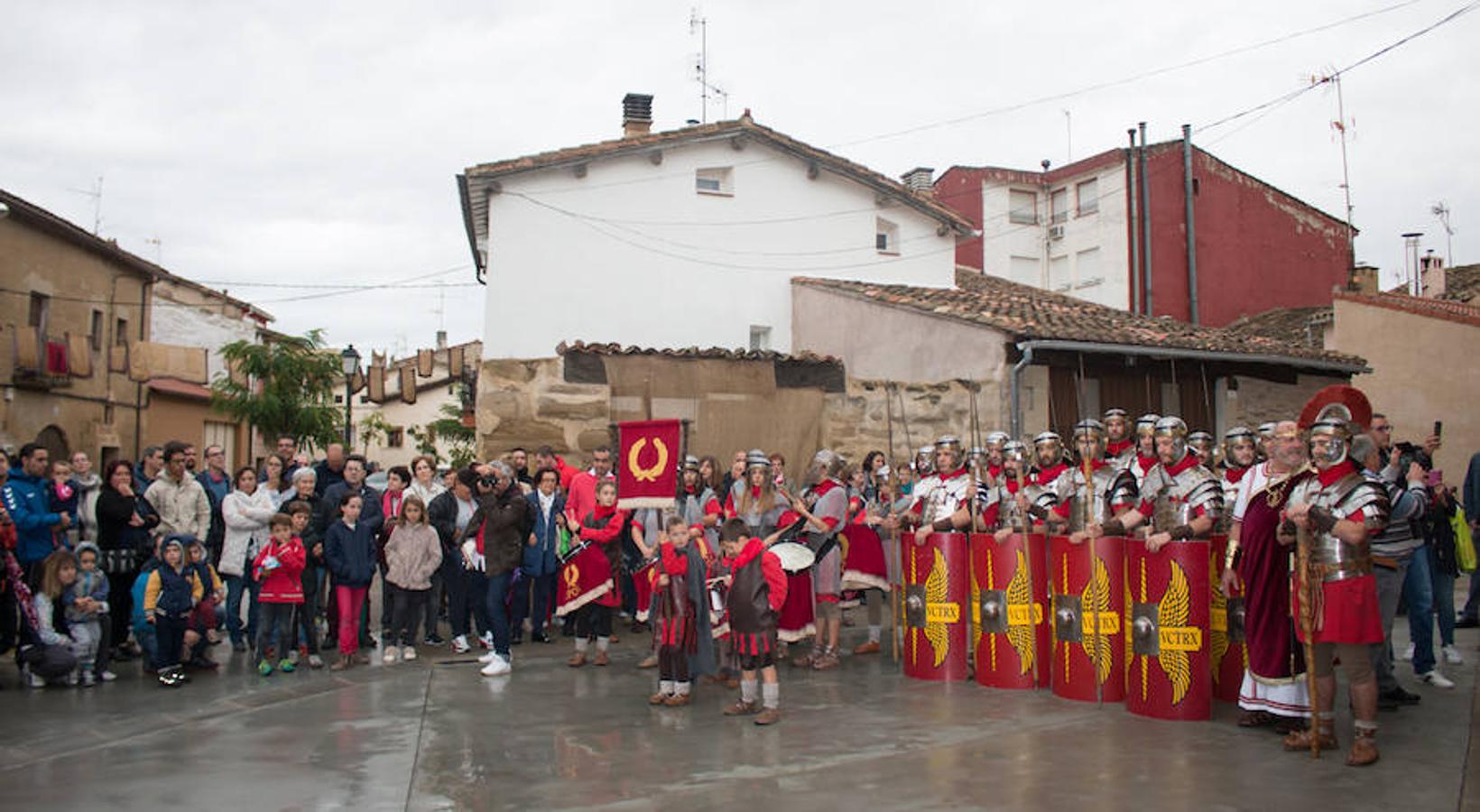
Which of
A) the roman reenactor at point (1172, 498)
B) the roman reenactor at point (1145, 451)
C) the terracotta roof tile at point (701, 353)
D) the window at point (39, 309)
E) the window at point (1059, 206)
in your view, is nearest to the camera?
the roman reenactor at point (1172, 498)

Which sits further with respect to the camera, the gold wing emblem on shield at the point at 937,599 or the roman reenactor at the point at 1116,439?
the gold wing emblem on shield at the point at 937,599

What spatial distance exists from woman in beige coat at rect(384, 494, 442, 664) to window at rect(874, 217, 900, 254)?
12246mm

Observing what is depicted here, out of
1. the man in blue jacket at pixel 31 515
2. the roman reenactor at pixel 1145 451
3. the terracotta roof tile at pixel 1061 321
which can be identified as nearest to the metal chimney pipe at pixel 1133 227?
the terracotta roof tile at pixel 1061 321

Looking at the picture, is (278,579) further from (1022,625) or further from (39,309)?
(39,309)

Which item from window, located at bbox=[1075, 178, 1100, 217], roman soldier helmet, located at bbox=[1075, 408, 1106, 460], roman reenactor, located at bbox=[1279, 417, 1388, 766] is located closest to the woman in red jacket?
roman soldier helmet, located at bbox=[1075, 408, 1106, 460]

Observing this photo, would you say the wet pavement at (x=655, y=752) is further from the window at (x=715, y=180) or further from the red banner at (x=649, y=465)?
the window at (x=715, y=180)

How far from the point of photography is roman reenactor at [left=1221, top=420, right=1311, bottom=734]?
20.2 ft

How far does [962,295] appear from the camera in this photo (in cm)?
1781

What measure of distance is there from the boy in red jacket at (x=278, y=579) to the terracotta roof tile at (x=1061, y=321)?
8.61m

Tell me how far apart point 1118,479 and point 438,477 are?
665cm

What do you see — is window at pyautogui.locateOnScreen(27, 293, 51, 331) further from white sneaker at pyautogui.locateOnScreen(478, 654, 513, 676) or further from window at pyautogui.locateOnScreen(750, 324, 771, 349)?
white sneaker at pyautogui.locateOnScreen(478, 654, 513, 676)

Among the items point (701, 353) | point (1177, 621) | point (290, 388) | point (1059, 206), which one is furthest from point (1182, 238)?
point (1177, 621)

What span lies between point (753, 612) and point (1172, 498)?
2.73m

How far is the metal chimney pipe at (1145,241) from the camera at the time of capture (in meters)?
29.4
